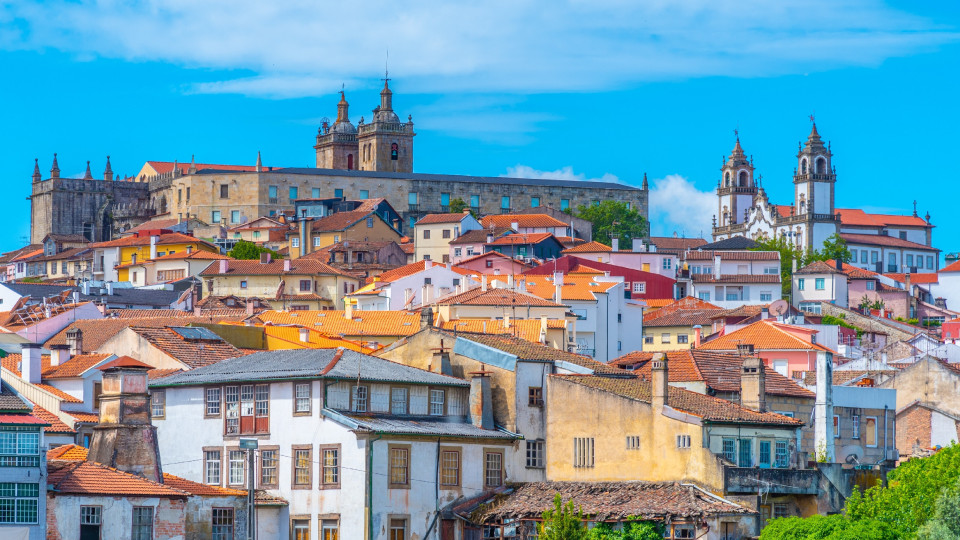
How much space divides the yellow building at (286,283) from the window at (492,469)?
60.3m

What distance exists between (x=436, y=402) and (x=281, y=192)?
104m

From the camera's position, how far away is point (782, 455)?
51438 millimetres

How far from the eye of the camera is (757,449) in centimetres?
5084

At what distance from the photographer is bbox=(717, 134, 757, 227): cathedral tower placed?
19475 centimetres

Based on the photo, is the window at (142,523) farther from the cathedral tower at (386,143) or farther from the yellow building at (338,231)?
the cathedral tower at (386,143)

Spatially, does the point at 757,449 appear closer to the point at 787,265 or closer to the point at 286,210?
the point at 787,265

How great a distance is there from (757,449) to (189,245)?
84512 mm

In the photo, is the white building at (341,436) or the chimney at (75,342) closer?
the white building at (341,436)

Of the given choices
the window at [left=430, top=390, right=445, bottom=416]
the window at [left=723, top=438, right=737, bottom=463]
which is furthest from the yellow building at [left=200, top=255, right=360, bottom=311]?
the window at [left=723, top=438, right=737, bottom=463]

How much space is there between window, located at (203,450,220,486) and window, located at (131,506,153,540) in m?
7.64

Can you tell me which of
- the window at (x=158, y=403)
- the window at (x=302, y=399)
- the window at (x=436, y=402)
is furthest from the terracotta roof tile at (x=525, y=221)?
the window at (x=302, y=399)

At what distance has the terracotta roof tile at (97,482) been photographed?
41812 millimetres

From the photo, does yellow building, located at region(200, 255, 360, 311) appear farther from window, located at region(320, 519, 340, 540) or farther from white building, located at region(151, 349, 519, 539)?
window, located at region(320, 519, 340, 540)

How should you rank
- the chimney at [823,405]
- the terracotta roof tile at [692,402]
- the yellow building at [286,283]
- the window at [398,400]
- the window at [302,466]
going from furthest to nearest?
the yellow building at [286,283] < the chimney at [823,405] < the window at [398,400] < the terracotta roof tile at [692,402] < the window at [302,466]
